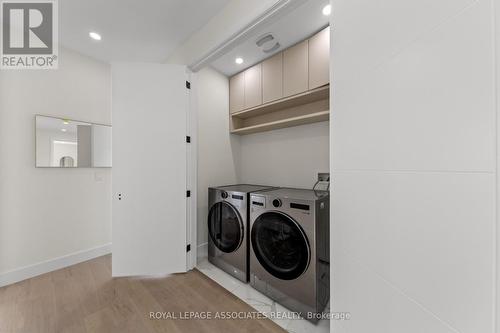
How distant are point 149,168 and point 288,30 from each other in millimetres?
1947

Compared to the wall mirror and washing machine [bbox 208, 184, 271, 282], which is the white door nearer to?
washing machine [bbox 208, 184, 271, 282]

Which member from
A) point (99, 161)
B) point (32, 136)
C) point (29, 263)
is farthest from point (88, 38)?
point (29, 263)

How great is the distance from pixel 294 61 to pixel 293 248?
1840 millimetres

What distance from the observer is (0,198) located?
1.76 metres

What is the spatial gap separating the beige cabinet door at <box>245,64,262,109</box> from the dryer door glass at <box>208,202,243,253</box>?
4.30ft

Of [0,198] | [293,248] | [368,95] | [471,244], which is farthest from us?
[0,198]

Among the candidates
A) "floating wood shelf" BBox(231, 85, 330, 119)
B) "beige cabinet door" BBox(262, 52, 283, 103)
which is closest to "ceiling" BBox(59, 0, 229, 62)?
"beige cabinet door" BBox(262, 52, 283, 103)

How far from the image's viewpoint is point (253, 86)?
7.81 feet

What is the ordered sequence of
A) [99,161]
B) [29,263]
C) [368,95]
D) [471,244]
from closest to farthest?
[471,244] < [368,95] < [29,263] < [99,161]

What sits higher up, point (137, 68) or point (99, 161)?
point (137, 68)

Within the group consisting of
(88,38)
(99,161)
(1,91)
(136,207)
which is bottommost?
(136,207)

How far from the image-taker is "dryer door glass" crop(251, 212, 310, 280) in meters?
1.47

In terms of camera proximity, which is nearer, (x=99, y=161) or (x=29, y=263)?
(x=29, y=263)

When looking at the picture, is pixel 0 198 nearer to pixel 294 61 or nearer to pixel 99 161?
pixel 99 161
